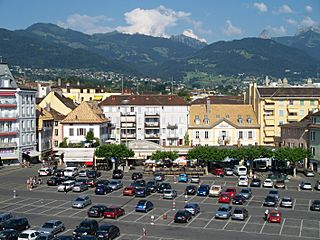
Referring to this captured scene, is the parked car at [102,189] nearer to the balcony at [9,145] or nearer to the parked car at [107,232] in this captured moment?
the parked car at [107,232]

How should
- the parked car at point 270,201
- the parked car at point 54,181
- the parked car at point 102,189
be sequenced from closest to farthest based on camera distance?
1. the parked car at point 270,201
2. the parked car at point 102,189
3. the parked car at point 54,181

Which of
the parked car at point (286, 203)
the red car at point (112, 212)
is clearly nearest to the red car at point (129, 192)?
the red car at point (112, 212)

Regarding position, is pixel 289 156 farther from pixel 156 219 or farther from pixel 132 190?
pixel 156 219

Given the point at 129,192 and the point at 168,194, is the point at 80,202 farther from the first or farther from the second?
the point at 168,194

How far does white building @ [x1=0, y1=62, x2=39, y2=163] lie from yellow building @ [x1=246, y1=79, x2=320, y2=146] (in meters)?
40.6

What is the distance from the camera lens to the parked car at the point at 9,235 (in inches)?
1458

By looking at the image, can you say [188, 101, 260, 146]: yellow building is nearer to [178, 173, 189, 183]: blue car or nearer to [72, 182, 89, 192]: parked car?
[178, 173, 189, 183]: blue car

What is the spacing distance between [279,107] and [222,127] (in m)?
12.5

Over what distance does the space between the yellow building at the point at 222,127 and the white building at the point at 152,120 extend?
7.55 feet

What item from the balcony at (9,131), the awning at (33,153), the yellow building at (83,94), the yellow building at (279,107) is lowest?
the awning at (33,153)

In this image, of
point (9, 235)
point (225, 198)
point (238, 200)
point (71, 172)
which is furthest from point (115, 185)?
point (9, 235)

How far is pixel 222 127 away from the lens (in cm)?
9531

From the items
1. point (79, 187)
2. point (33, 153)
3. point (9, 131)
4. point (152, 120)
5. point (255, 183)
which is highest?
point (152, 120)

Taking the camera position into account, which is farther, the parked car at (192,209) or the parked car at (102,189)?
the parked car at (102,189)
